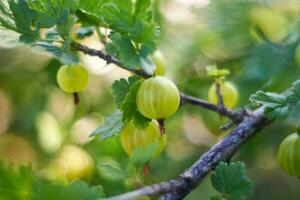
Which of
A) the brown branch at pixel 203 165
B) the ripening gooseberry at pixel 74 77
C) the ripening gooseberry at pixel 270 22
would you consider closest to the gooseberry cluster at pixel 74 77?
the ripening gooseberry at pixel 74 77

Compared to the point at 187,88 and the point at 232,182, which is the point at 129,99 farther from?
the point at 187,88

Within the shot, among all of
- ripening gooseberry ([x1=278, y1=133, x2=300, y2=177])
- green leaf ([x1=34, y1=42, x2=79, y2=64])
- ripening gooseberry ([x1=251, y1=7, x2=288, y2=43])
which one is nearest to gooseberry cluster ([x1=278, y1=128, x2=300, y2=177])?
ripening gooseberry ([x1=278, y1=133, x2=300, y2=177])

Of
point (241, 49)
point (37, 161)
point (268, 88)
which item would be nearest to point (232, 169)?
point (268, 88)

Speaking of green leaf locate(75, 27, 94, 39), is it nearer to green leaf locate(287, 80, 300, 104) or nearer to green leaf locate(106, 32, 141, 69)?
green leaf locate(106, 32, 141, 69)

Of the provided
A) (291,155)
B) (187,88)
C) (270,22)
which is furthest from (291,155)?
(270,22)

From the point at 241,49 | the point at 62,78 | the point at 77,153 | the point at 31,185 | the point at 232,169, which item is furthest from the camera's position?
the point at 241,49

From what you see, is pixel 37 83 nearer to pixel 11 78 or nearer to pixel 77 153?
pixel 11 78

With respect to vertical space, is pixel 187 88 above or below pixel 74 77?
below

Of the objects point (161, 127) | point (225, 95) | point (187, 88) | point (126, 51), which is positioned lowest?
point (187, 88)
